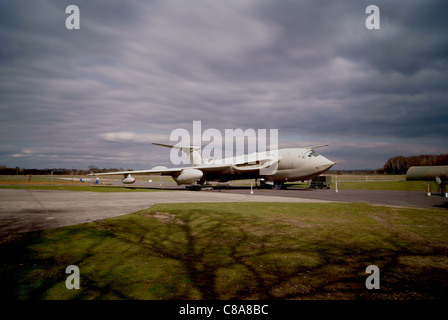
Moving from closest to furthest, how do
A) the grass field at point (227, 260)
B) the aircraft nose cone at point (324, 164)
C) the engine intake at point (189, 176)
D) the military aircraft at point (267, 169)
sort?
the grass field at point (227, 260), the aircraft nose cone at point (324, 164), the military aircraft at point (267, 169), the engine intake at point (189, 176)

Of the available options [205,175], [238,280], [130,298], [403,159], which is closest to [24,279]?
[130,298]

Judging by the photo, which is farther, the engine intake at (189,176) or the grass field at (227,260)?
the engine intake at (189,176)

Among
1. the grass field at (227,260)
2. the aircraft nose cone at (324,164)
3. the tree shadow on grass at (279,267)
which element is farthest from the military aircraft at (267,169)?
the tree shadow on grass at (279,267)

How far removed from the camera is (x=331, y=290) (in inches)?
120

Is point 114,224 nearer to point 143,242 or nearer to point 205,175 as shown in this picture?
point 143,242

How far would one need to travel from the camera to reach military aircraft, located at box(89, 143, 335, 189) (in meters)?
23.2

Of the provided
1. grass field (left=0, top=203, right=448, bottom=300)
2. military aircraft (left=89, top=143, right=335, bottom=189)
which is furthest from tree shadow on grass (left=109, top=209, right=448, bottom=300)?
military aircraft (left=89, top=143, right=335, bottom=189)

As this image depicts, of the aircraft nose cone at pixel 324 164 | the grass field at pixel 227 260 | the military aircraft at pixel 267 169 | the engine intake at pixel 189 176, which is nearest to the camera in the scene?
the grass field at pixel 227 260

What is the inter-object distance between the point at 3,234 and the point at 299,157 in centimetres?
2244

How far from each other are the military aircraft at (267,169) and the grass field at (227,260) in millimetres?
16123

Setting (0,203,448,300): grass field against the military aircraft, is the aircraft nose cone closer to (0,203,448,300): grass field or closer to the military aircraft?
the military aircraft

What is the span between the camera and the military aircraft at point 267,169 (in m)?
23.2

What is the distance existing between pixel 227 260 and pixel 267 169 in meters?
22.1

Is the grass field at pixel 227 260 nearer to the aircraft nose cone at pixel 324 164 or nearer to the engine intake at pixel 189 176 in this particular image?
the aircraft nose cone at pixel 324 164
